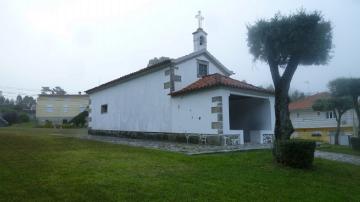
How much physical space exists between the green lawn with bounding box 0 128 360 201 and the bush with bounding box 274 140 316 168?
1.12 ft

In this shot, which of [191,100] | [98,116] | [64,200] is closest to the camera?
[64,200]

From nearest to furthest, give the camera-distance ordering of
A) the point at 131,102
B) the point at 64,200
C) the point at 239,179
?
the point at 64,200, the point at 239,179, the point at 131,102

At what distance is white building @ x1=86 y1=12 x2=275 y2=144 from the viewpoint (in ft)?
49.0

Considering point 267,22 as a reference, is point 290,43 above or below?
below

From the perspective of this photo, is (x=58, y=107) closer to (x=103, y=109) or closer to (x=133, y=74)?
(x=103, y=109)

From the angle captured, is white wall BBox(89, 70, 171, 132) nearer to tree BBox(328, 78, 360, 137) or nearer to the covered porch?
the covered porch

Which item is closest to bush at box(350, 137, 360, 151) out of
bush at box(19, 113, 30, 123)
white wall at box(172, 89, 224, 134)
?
white wall at box(172, 89, 224, 134)

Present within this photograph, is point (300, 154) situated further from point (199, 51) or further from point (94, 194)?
point (199, 51)

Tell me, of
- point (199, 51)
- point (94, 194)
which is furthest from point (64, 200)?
point (199, 51)

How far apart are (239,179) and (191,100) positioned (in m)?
8.97

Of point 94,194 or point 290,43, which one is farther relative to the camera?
point 290,43

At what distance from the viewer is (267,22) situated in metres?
11.3

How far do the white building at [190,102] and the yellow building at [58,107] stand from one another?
33653mm

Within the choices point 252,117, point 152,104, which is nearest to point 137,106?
point 152,104
